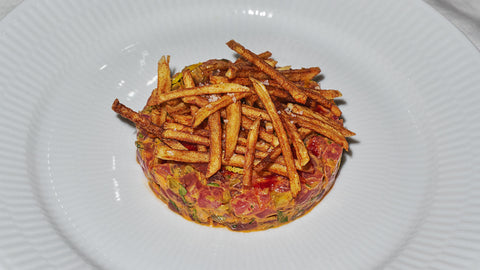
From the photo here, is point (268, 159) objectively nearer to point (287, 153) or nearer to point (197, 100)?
point (287, 153)

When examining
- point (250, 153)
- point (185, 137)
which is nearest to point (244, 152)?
point (250, 153)

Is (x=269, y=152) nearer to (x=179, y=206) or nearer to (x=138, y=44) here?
(x=179, y=206)

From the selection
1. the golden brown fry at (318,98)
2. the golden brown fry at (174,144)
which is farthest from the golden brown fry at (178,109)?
the golden brown fry at (318,98)

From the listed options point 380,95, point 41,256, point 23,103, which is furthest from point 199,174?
point 380,95

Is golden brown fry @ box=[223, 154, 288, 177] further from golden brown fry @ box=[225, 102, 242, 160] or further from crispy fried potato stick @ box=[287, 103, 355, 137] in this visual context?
crispy fried potato stick @ box=[287, 103, 355, 137]

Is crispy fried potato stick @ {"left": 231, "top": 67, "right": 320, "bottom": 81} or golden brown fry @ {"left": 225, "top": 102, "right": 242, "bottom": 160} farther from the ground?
crispy fried potato stick @ {"left": 231, "top": 67, "right": 320, "bottom": 81}

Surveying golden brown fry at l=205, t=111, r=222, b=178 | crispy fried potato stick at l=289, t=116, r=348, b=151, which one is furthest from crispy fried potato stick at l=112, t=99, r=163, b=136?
crispy fried potato stick at l=289, t=116, r=348, b=151
